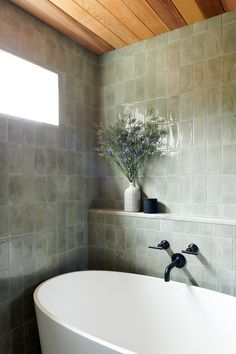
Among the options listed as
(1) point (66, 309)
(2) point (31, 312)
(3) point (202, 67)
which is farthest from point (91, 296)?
(3) point (202, 67)

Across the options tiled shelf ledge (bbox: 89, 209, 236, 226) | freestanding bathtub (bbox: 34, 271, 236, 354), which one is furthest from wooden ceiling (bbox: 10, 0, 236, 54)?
freestanding bathtub (bbox: 34, 271, 236, 354)

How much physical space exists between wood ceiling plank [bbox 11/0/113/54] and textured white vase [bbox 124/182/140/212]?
51.3 inches

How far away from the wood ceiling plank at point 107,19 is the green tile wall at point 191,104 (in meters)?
0.13

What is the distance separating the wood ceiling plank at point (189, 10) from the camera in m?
1.72

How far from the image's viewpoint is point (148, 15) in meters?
1.86

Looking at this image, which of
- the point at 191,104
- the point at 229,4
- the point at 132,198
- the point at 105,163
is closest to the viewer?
the point at 229,4

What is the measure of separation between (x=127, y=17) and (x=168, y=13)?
29 cm

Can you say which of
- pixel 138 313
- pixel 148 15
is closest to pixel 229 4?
pixel 148 15

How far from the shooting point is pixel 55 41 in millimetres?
2070

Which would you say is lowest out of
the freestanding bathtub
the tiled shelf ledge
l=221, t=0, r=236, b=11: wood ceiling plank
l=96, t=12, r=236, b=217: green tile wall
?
the freestanding bathtub

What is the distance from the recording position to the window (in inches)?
70.2

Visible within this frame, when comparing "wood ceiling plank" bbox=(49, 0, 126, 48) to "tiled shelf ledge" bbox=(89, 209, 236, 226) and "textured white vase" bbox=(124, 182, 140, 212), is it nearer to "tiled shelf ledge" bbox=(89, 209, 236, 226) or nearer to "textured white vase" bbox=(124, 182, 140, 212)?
"textured white vase" bbox=(124, 182, 140, 212)

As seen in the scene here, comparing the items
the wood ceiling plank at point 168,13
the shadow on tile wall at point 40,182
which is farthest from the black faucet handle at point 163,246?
the wood ceiling plank at point 168,13

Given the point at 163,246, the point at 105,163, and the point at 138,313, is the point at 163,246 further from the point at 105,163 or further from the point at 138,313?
the point at 105,163
